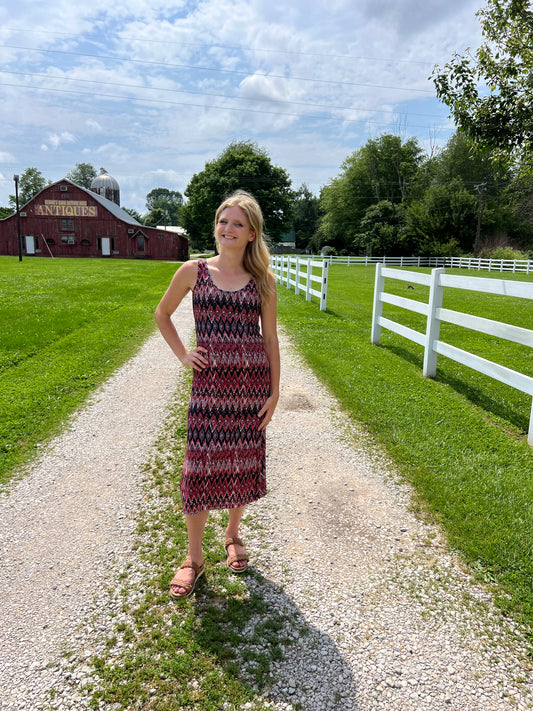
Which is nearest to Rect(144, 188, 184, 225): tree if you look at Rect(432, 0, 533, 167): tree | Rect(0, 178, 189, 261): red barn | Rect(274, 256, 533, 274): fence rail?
Rect(0, 178, 189, 261): red barn

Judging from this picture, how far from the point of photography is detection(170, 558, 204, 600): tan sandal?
95.8 inches

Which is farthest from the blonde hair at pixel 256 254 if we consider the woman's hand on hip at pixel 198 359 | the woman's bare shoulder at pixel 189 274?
the woman's hand on hip at pixel 198 359

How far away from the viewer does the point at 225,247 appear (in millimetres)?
2482

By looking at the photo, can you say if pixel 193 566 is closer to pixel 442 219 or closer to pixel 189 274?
pixel 189 274

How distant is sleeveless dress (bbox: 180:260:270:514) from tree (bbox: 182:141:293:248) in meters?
47.9

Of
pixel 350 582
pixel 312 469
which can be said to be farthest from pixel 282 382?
pixel 350 582

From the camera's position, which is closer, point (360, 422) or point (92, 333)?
point (360, 422)

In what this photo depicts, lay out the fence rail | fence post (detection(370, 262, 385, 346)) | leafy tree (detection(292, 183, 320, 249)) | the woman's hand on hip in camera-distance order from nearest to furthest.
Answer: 1. the woman's hand on hip
2. fence post (detection(370, 262, 385, 346))
3. the fence rail
4. leafy tree (detection(292, 183, 320, 249))

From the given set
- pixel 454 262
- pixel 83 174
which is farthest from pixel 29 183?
pixel 454 262

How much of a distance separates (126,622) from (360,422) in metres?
3.20

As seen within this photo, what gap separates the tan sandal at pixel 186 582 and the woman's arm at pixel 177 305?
1067 mm

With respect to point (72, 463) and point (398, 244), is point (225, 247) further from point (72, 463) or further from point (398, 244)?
point (398, 244)

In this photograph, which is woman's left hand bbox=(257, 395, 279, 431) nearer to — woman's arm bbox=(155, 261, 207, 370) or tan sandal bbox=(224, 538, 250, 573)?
woman's arm bbox=(155, 261, 207, 370)

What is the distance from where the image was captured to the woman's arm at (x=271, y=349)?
2523 mm
